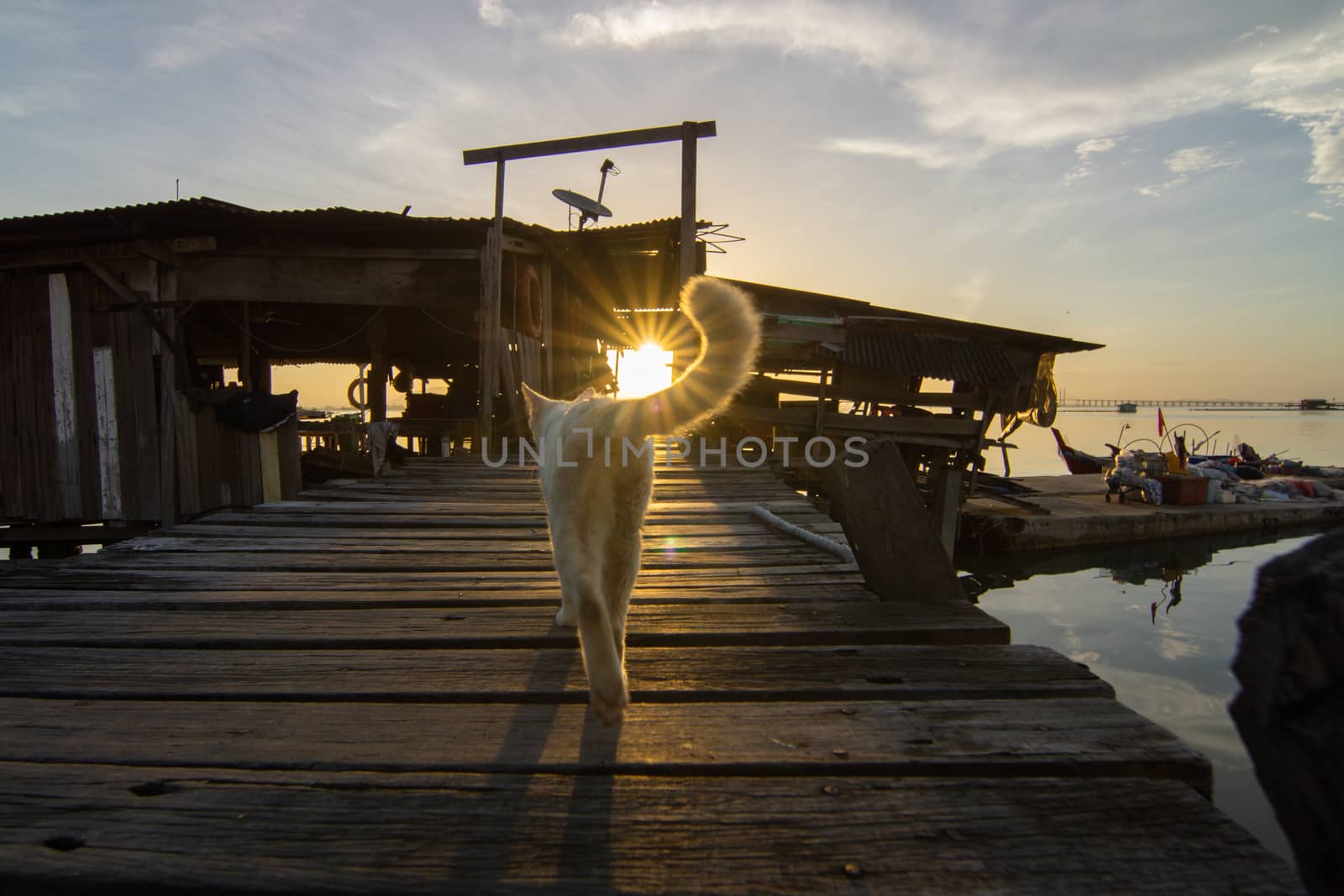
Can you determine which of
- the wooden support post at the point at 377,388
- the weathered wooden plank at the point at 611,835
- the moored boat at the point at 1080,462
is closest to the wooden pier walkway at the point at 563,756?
the weathered wooden plank at the point at 611,835

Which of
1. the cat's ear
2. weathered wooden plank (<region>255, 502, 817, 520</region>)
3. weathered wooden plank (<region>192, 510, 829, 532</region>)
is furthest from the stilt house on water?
the cat's ear

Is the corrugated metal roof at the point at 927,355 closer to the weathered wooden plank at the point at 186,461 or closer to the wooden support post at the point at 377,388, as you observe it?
the wooden support post at the point at 377,388

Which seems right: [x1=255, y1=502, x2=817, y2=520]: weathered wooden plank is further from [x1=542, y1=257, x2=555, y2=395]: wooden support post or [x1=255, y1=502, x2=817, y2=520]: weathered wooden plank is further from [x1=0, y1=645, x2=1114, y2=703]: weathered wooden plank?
[x1=542, y1=257, x2=555, y2=395]: wooden support post

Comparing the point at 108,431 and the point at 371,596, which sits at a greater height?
the point at 108,431

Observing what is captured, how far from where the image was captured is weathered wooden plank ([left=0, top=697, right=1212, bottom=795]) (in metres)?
1.40

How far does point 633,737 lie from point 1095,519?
15194mm

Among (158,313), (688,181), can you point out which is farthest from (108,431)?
(688,181)

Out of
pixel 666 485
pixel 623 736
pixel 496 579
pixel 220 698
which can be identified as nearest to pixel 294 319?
pixel 666 485

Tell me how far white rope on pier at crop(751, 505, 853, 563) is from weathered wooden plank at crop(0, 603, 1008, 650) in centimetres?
76

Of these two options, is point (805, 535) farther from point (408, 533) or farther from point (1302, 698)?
point (1302, 698)

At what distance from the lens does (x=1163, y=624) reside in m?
9.29

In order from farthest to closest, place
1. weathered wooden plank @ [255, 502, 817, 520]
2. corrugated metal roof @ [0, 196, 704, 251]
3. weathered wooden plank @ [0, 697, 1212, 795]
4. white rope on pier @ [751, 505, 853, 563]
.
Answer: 1. corrugated metal roof @ [0, 196, 704, 251]
2. weathered wooden plank @ [255, 502, 817, 520]
3. white rope on pier @ [751, 505, 853, 563]
4. weathered wooden plank @ [0, 697, 1212, 795]

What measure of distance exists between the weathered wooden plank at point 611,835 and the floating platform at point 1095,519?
13.4 m

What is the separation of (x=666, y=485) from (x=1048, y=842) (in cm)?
561
